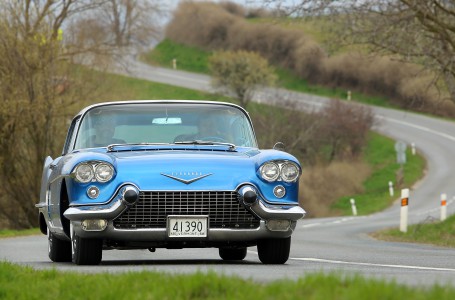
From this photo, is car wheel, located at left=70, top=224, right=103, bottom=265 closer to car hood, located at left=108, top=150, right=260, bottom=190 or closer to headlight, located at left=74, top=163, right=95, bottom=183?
headlight, located at left=74, top=163, right=95, bottom=183

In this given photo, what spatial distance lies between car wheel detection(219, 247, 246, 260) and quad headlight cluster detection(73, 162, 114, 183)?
2.94 meters

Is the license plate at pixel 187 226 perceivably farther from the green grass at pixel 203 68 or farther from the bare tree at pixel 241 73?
the green grass at pixel 203 68

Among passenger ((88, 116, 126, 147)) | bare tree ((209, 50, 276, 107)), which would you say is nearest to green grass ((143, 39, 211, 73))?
bare tree ((209, 50, 276, 107))

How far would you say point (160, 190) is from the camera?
35.2 ft

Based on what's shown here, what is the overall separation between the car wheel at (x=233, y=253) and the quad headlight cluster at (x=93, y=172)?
2.94 meters

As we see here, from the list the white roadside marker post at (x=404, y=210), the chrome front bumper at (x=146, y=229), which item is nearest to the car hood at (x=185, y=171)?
the chrome front bumper at (x=146, y=229)

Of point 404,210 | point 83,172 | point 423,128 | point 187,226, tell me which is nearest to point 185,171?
point 187,226

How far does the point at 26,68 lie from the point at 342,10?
1886 centimetres

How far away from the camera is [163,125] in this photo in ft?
A: 40.1

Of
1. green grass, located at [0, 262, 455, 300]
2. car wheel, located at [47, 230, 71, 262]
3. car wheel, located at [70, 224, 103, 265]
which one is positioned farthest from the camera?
car wheel, located at [47, 230, 71, 262]

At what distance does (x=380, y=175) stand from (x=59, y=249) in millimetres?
51009

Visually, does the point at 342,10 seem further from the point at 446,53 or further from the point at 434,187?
the point at 434,187

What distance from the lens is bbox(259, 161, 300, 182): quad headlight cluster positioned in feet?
36.0

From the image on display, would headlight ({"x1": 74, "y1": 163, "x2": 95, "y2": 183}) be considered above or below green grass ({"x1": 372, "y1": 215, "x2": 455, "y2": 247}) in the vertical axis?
above
